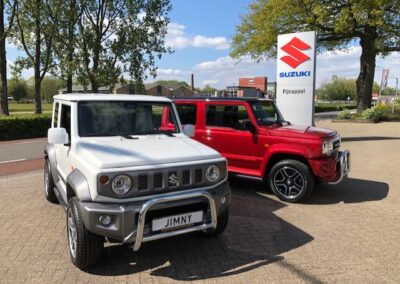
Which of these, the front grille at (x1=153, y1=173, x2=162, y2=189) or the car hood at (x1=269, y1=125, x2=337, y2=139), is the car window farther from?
the front grille at (x1=153, y1=173, x2=162, y2=189)


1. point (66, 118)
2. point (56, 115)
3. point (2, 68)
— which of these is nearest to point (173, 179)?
point (66, 118)

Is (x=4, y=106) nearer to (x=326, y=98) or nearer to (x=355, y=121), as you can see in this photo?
(x=355, y=121)

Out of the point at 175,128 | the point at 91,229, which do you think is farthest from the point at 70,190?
the point at 175,128

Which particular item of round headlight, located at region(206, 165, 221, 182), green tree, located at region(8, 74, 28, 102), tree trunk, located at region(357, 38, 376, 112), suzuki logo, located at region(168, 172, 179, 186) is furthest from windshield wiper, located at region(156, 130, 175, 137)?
green tree, located at region(8, 74, 28, 102)

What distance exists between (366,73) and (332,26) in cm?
568

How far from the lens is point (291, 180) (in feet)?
22.2

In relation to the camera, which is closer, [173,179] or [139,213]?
[139,213]

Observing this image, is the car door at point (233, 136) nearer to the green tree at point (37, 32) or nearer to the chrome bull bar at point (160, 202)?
the chrome bull bar at point (160, 202)

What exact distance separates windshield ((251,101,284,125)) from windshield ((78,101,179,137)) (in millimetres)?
2306

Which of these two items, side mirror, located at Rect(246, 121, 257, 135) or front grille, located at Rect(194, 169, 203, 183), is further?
side mirror, located at Rect(246, 121, 257, 135)

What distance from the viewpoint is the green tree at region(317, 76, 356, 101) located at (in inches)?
5074

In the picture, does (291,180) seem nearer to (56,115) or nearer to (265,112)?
(265,112)

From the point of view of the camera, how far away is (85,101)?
15.8 ft

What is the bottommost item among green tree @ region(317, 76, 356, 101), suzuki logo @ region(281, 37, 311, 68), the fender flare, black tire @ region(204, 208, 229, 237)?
black tire @ region(204, 208, 229, 237)
